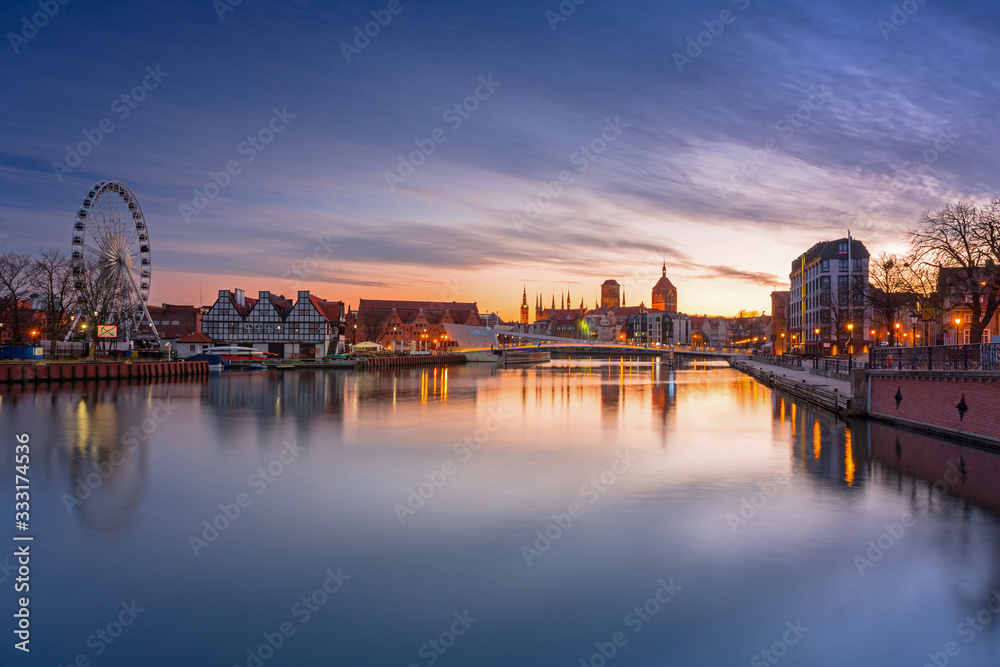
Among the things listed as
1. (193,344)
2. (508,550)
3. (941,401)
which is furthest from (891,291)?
(193,344)

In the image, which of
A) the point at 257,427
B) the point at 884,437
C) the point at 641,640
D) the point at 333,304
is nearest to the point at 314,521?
the point at 641,640

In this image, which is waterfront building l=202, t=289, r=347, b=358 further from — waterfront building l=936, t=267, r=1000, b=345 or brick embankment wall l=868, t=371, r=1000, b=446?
brick embankment wall l=868, t=371, r=1000, b=446

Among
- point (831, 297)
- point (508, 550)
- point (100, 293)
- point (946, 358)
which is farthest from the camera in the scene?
point (831, 297)

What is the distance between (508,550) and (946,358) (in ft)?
58.0

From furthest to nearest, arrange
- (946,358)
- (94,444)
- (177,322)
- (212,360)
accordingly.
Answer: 1. (177,322)
2. (212,360)
3. (94,444)
4. (946,358)

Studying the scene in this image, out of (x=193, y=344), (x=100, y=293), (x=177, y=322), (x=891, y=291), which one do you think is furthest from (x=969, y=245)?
(x=177, y=322)

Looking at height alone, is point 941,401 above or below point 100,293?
below

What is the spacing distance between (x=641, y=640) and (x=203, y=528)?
953 centimetres

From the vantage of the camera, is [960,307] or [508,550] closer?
[508,550]

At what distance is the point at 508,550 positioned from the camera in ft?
44.6

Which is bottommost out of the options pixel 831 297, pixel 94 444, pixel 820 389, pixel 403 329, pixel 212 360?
pixel 94 444

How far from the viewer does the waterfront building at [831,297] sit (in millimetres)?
77812

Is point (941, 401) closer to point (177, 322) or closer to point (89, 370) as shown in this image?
point (89, 370)

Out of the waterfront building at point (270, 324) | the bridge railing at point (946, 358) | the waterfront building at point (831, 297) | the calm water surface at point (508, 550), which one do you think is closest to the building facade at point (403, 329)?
the waterfront building at point (270, 324)
